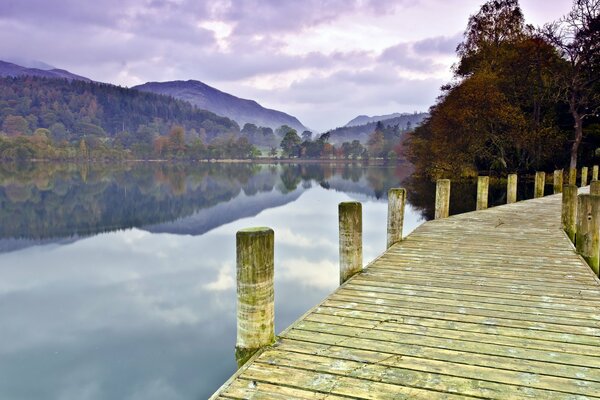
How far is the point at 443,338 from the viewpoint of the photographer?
402 cm

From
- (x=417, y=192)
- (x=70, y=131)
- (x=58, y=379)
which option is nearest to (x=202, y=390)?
(x=58, y=379)

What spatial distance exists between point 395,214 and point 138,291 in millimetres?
7218

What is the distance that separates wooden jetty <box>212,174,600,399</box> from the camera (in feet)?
10.3

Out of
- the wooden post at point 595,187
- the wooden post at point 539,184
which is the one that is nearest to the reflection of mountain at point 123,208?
the wooden post at point 539,184

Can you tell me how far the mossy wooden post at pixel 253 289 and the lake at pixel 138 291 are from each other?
350cm

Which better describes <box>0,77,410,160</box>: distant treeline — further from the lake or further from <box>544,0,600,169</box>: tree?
the lake

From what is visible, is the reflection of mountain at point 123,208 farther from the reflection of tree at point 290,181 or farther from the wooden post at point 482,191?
the wooden post at point 482,191

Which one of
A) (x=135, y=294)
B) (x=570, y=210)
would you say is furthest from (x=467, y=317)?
(x=135, y=294)

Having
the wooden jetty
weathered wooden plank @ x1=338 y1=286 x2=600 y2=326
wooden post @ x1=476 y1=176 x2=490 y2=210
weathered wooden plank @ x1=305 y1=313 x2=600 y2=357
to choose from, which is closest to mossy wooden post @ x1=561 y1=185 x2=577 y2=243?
the wooden jetty

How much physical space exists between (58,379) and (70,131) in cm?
20086

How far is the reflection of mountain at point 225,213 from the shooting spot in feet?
78.3

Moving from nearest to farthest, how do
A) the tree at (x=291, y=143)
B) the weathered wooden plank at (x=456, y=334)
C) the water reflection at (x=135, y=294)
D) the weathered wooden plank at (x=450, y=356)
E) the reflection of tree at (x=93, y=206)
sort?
the weathered wooden plank at (x=450, y=356) → the weathered wooden plank at (x=456, y=334) → the water reflection at (x=135, y=294) → the reflection of tree at (x=93, y=206) → the tree at (x=291, y=143)

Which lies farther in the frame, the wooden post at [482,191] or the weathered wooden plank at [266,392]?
the wooden post at [482,191]

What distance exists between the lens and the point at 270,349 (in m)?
3.81
